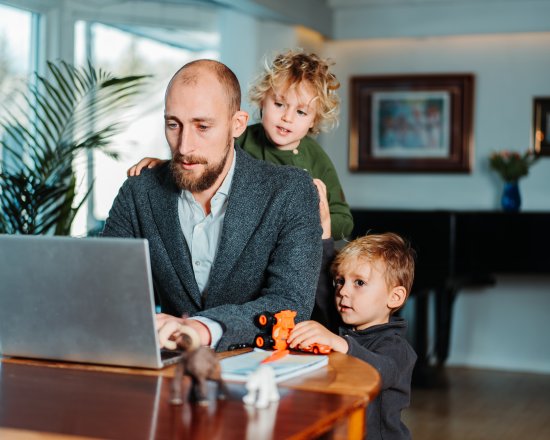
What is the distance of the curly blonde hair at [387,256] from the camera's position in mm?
2584

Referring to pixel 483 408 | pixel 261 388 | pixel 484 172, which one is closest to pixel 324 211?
pixel 261 388

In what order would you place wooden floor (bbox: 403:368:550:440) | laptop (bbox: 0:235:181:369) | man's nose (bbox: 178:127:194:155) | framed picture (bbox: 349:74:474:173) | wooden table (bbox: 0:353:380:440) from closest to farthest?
wooden table (bbox: 0:353:380:440), laptop (bbox: 0:235:181:369), man's nose (bbox: 178:127:194:155), wooden floor (bbox: 403:368:550:440), framed picture (bbox: 349:74:474:173)

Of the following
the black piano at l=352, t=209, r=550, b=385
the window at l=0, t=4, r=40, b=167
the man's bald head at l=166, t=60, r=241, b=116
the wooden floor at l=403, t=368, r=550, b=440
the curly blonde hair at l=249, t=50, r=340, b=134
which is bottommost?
the wooden floor at l=403, t=368, r=550, b=440

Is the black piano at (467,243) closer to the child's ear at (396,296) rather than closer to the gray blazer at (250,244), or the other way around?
the child's ear at (396,296)

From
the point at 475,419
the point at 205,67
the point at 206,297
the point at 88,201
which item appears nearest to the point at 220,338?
the point at 206,297

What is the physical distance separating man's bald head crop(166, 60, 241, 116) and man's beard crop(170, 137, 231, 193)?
12 centimetres

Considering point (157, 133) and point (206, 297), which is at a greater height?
point (157, 133)

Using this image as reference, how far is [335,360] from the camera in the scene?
6.46 ft

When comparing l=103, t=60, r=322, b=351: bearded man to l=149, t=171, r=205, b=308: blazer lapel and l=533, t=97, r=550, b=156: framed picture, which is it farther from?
l=533, t=97, r=550, b=156: framed picture

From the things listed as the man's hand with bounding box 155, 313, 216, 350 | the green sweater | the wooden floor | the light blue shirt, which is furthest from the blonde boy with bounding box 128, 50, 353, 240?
the wooden floor

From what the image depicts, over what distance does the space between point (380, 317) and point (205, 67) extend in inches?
33.0

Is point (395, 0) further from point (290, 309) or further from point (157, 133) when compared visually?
point (290, 309)

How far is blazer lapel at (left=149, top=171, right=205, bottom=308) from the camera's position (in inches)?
95.0

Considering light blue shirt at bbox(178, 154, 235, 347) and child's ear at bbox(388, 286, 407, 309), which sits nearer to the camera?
light blue shirt at bbox(178, 154, 235, 347)
